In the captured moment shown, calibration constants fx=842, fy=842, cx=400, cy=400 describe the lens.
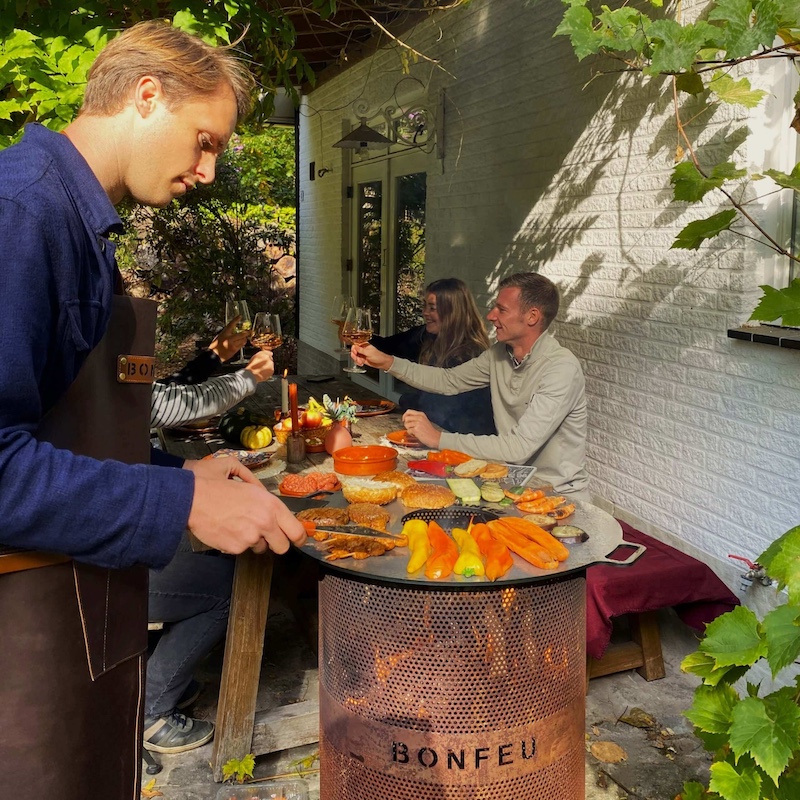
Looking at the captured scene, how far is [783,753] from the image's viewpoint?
186 cm

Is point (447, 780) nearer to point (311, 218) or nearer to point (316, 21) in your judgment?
point (316, 21)

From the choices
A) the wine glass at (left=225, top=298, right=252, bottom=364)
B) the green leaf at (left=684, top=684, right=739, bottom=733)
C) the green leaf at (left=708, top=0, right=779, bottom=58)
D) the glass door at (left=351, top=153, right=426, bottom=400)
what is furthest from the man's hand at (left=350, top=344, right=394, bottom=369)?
the glass door at (left=351, top=153, right=426, bottom=400)

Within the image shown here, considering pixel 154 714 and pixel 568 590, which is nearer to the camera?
pixel 568 590

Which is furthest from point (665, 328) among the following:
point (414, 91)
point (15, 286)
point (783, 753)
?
point (414, 91)

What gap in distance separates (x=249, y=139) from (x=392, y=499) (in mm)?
13061

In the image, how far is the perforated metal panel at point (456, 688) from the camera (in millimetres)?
2189

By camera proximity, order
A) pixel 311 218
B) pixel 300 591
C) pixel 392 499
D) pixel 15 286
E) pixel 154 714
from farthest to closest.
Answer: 1. pixel 311 218
2. pixel 300 591
3. pixel 154 714
4. pixel 392 499
5. pixel 15 286

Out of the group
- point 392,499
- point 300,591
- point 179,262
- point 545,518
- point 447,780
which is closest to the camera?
point 447,780

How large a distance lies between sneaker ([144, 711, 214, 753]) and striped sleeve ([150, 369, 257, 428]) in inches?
51.1

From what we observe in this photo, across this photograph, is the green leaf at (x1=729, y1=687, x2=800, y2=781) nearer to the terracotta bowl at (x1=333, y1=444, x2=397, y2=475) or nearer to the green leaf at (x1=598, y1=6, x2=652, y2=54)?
the terracotta bowl at (x1=333, y1=444, x2=397, y2=475)

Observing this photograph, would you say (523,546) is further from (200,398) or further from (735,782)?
(200,398)

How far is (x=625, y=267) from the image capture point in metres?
4.54

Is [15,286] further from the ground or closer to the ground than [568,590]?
further from the ground

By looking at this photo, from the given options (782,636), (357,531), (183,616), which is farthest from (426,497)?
(183,616)
